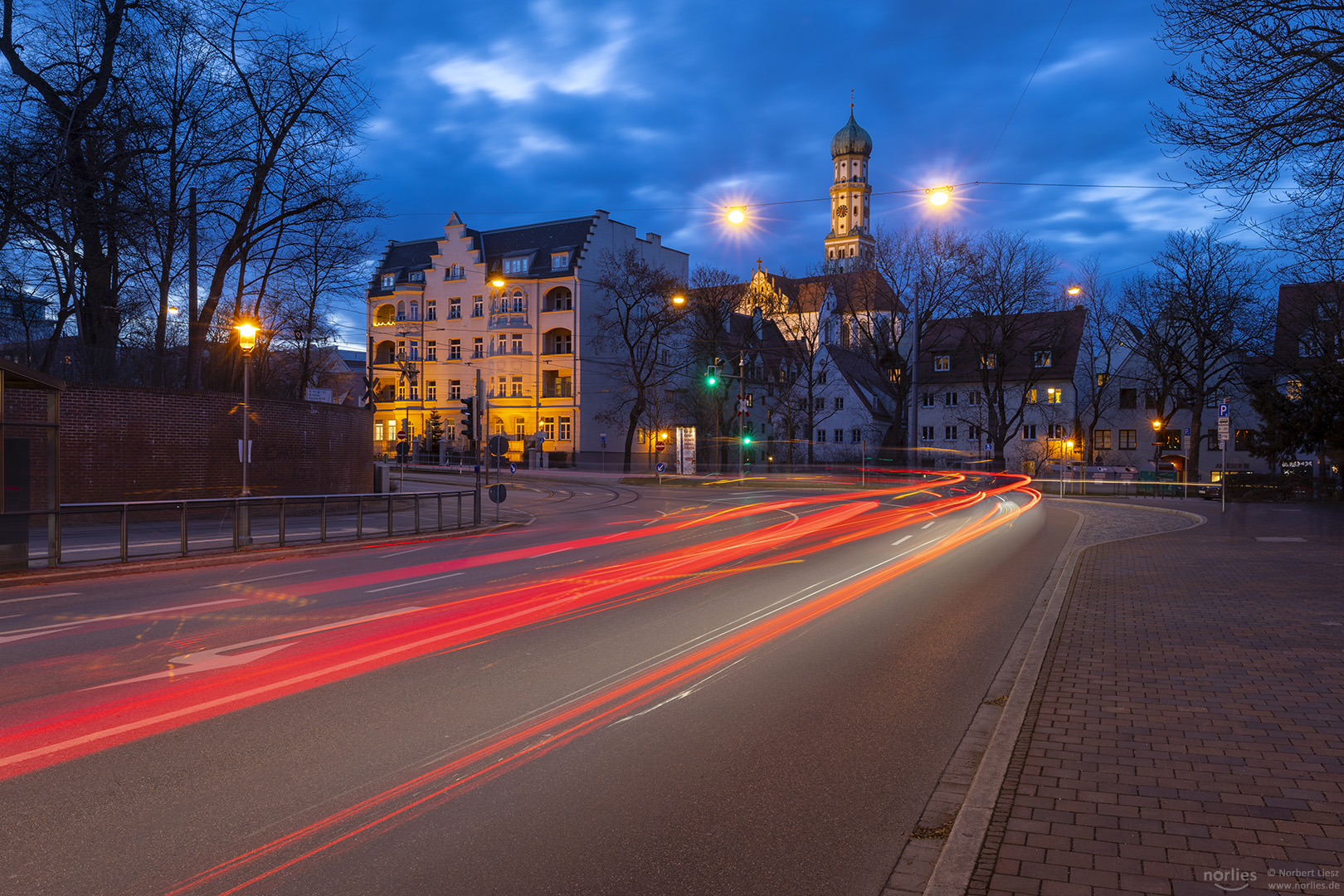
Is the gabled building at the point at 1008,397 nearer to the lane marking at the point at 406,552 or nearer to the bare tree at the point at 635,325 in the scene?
the bare tree at the point at 635,325

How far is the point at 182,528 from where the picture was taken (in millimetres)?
15695

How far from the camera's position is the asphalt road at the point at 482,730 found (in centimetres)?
410

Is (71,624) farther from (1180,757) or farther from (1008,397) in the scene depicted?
(1008,397)

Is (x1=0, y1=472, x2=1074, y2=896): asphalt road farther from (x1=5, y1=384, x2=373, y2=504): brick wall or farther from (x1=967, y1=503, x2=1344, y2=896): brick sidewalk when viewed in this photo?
(x1=5, y1=384, x2=373, y2=504): brick wall

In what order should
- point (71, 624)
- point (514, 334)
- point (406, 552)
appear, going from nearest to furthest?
point (71, 624)
point (406, 552)
point (514, 334)

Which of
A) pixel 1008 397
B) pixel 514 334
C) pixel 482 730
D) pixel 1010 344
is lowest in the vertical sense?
pixel 482 730

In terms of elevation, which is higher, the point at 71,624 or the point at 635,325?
the point at 635,325

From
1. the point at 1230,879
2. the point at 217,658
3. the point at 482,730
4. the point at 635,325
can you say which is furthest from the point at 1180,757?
the point at 635,325

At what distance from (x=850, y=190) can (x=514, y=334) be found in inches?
3273

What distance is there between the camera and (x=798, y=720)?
20.9ft

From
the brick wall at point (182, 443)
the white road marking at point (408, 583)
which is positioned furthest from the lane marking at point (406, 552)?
the brick wall at point (182, 443)

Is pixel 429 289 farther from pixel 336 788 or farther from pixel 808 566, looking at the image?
pixel 336 788

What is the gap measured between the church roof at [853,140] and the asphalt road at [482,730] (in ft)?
437

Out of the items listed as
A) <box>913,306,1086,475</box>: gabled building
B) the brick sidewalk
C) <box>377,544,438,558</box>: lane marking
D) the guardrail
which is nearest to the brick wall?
the guardrail
